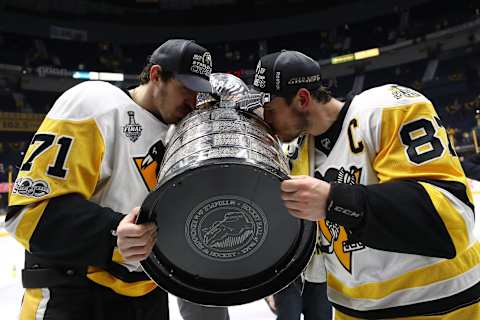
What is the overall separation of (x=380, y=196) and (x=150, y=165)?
562 mm

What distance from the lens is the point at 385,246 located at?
879mm

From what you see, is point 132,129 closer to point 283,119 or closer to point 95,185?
point 95,185

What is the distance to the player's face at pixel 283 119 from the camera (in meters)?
1.17

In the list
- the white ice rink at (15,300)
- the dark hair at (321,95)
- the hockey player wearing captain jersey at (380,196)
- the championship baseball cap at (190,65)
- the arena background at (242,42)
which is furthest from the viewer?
the arena background at (242,42)

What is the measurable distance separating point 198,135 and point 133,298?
2.00 ft

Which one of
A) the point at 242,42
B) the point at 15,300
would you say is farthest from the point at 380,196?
the point at 242,42

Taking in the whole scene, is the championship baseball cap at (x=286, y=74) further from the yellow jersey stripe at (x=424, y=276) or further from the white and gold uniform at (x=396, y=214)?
the yellow jersey stripe at (x=424, y=276)

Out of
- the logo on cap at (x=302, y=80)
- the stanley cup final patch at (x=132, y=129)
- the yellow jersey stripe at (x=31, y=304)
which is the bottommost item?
the yellow jersey stripe at (x=31, y=304)

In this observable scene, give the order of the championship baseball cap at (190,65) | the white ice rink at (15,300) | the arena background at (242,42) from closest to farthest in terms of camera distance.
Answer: the championship baseball cap at (190,65) < the white ice rink at (15,300) < the arena background at (242,42)

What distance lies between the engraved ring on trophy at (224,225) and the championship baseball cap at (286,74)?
11.5 inches

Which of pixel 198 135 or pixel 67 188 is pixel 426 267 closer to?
pixel 198 135

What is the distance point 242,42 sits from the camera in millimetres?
17406

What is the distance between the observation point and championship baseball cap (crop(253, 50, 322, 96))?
45.7 inches

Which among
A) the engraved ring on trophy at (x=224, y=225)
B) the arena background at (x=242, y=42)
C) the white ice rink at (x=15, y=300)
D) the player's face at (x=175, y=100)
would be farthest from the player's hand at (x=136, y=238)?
the arena background at (x=242, y=42)
